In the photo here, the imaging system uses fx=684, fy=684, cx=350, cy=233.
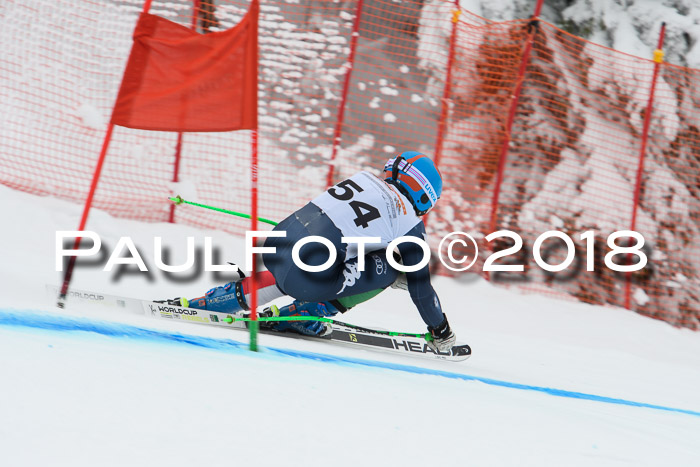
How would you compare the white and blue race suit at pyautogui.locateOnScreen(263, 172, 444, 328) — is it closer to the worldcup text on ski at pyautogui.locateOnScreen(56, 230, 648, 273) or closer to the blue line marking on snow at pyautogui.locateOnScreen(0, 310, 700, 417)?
the worldcup text on ski at pyautogui.locateOnScreen(56, 230, 648, 273)

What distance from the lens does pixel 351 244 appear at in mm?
3682

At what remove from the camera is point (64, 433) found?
64.0 inches

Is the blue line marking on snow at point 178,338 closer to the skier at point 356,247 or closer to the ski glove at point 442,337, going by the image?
the ski glove at point 442,337

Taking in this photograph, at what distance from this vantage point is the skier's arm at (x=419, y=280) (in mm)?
3721

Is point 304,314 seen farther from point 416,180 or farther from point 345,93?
point 345,93

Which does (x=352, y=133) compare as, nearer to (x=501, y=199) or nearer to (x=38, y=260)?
(x=501, y=199)

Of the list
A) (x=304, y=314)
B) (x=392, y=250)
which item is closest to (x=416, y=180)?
(x=392, y=250)

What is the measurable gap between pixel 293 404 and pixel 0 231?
14.8 feet

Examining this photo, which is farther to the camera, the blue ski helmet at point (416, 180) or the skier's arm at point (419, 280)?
the blue ski helmet at point (416, 180)

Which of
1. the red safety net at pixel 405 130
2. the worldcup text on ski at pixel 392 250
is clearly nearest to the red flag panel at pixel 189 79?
the worldcup text on ski at pixel 392 250

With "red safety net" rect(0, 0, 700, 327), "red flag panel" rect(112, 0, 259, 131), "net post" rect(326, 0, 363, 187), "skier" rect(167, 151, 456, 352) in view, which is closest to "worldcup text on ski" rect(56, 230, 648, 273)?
"skier" rect(167, 151, 456, 352)

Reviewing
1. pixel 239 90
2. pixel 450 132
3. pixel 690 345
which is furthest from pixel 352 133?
pixel 239 90

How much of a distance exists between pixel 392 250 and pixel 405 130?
5.54m

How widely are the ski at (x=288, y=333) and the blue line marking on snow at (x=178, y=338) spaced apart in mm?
480
